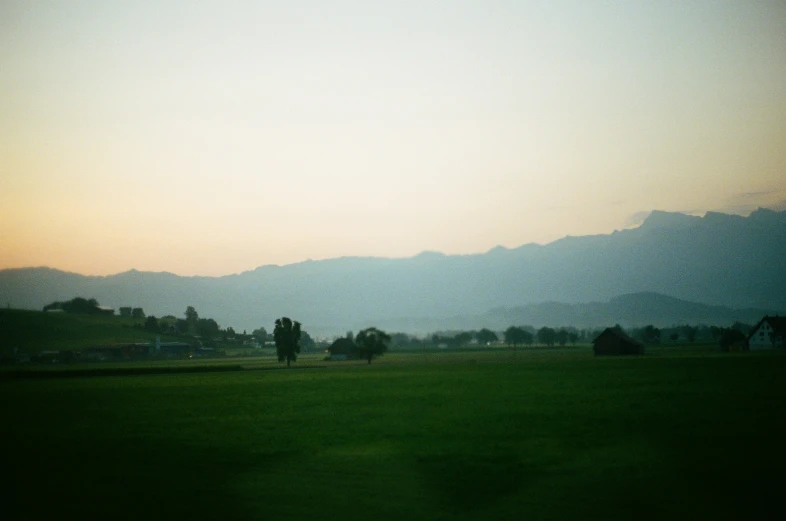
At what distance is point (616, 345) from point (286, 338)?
48115mm

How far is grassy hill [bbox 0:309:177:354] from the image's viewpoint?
413 feet

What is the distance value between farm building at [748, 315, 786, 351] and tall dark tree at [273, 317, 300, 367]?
66.1 m

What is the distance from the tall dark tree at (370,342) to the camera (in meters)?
110

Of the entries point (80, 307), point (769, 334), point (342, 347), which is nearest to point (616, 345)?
point (769, 334)

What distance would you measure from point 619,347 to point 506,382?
203 feet

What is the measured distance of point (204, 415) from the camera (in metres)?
30.2

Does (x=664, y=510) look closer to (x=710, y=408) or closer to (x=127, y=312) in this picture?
(x=710, y=408)

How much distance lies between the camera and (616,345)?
334 ft

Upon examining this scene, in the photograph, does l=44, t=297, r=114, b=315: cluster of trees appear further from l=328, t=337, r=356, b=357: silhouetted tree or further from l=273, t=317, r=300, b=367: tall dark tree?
l=273, t=317, r=300, b=367: tall dark tree

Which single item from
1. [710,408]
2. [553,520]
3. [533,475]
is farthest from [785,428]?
[553,520]

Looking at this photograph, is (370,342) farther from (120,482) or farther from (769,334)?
(120,482)

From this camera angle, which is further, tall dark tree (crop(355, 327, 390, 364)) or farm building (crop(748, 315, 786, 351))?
tall dark tree (crop(355, 327, 390, 364))

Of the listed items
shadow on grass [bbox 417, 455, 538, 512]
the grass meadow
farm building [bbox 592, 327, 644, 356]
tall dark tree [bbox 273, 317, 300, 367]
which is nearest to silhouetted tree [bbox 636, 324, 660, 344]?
farm building [bbox 592, 327, 644, 356]

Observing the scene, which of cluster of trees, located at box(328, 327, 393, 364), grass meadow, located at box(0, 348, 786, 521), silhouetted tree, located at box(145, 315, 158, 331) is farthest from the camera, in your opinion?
silhouetted tree, located at box(145, 315, 158, 331)
